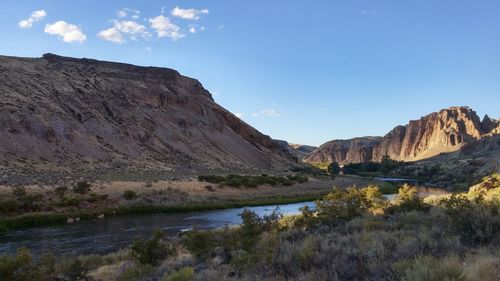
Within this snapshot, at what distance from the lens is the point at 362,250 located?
30.1 ft

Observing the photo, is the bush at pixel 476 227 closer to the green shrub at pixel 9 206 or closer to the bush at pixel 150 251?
the bush at pixel 150 251

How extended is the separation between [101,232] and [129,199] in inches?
464

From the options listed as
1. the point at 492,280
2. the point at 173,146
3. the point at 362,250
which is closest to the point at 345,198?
the point at 362,250

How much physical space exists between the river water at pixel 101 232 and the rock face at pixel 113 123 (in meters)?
22.9

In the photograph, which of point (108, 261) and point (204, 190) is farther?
point (204, 190)

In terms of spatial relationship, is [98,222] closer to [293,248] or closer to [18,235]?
[18,235]

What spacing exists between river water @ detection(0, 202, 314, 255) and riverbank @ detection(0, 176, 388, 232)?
1489mm

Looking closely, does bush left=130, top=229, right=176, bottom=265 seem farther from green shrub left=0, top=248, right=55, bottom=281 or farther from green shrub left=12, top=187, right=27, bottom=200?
green shrub left=12, top=187, right=27, bottom=200

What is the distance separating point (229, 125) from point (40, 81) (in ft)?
159

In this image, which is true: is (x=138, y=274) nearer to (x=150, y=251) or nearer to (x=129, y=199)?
(x=150, y=251)

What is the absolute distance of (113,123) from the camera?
8006cm

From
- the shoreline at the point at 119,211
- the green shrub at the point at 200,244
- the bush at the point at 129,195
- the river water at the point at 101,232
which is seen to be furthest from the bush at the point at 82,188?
the green shrub at the point at 200,244

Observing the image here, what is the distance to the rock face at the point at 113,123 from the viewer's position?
6175cm

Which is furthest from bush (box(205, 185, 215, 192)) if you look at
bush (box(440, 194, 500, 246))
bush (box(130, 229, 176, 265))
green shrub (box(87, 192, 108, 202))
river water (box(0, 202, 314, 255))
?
bush (box(440, 194, 500, 246))
